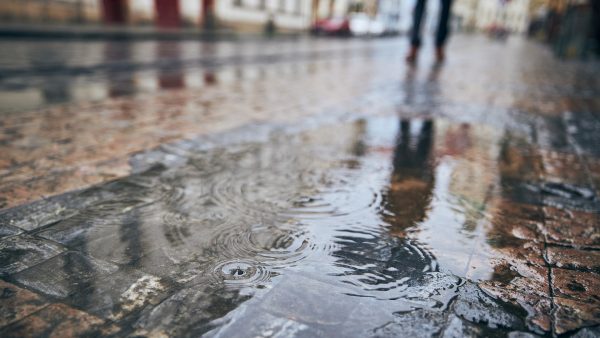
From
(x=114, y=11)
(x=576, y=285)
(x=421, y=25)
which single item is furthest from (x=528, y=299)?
(x=114, y=11)

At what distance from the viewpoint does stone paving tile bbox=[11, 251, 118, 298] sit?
3.77ft

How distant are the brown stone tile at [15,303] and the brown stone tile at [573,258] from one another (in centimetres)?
153

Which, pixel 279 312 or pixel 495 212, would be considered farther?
pixel 495 212

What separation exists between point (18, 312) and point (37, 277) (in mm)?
164

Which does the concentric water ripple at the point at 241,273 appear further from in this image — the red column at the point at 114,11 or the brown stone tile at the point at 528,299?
the red column at the point at 114,11

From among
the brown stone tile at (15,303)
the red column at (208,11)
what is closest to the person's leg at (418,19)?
the brown stone tile at (15,303)

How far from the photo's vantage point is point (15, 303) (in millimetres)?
1078

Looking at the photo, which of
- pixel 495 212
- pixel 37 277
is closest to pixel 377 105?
pixel 495 212

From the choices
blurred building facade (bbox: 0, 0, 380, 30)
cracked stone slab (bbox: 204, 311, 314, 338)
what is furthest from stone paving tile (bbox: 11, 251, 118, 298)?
blurred building facade (bbox: 0, 0, 380, 30)

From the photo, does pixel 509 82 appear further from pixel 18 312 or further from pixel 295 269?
pixel 18 312

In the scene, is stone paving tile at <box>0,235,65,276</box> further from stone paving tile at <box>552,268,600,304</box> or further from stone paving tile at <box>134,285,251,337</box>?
stone paving tile at <box>552,268,600,304</box>

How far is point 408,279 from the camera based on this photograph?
1.25 m

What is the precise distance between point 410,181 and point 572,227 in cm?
70

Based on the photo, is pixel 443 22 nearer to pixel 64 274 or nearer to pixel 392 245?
pixel 392 245
